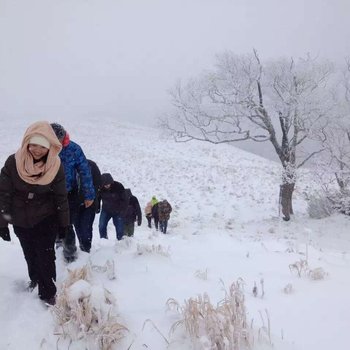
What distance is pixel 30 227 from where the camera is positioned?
11.1 feet

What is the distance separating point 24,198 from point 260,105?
13625 millimetres

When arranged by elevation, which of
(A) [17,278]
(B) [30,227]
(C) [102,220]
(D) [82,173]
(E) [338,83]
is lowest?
(C) [102,220]

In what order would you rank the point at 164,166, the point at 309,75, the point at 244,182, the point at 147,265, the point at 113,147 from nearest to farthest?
the point at 147,265, the point at 309,75, the point at 244,182, the point at 164,166, the point at 113,147

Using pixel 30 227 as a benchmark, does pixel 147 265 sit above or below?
below

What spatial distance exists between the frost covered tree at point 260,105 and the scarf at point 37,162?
1296 cm

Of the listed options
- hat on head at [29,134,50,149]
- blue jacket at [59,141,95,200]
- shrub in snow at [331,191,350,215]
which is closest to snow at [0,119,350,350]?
blue jacket at [59,141,95,200]

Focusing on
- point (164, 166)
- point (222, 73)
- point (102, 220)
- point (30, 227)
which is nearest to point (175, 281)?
point (30, 227)

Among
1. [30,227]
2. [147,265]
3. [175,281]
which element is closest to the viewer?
[30,227]

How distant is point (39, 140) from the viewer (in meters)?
3.20

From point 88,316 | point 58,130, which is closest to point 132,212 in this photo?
point 58,130

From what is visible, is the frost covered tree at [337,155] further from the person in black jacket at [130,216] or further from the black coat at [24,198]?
the black coat at [24,198]

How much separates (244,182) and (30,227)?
62.7 feet

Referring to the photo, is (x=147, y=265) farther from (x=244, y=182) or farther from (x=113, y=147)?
(x=113, y=147)

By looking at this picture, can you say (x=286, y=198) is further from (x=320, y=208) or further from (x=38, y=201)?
(x=38, y=201)
